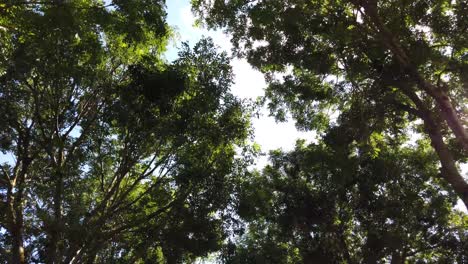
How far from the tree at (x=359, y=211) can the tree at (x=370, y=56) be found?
231 centimetres

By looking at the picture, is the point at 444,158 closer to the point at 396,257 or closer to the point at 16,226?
the point at 396,257

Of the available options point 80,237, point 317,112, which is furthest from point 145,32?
point 317,112

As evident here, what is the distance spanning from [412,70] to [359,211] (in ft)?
25.7

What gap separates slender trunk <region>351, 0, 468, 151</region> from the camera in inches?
352

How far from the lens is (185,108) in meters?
11.3

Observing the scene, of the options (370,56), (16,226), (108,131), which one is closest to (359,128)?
(370,56)

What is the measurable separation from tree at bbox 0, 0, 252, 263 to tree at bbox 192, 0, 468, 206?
152cm

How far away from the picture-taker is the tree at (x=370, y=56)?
978 centimetres

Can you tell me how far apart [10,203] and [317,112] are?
9.34 m

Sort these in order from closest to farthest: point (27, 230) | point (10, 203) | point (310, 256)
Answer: point (10, 203)
point (27, 230)
point (310, 256)

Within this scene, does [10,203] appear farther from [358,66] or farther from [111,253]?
[358,66]

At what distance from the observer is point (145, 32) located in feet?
35.4

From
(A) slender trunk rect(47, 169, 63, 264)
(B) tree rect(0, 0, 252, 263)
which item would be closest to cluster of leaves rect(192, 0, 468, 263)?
(B) tree rect(0, 0, 252, 263)

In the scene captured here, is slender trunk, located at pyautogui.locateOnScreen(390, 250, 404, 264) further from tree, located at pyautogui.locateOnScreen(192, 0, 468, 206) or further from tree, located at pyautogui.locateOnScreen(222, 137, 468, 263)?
tree, located at pyautogui.locateOnScreen(192, 0, 468, 206)
